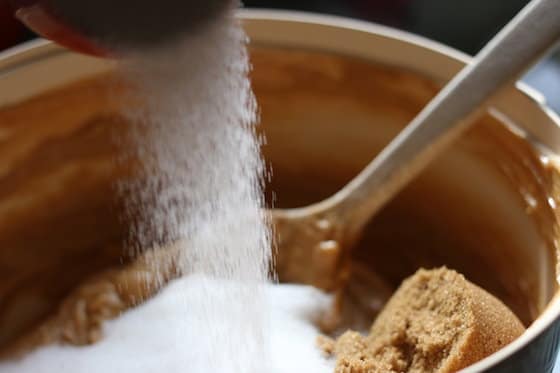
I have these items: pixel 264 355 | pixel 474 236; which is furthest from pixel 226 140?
pixel 474 236

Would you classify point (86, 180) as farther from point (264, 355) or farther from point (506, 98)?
point (506, 98)

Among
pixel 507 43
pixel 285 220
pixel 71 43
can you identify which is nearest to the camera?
pixel 71 43

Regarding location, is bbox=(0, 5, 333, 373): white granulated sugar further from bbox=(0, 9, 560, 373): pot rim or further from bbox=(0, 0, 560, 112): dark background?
bbox=(0, 0, 560, 112): dark background

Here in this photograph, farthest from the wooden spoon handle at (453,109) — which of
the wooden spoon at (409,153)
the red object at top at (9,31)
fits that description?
the red object at top at (9,31)

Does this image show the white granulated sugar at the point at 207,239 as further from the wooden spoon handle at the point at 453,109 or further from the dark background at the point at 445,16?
the dark background at the point at 445,16

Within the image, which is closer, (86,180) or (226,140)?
(226,140)

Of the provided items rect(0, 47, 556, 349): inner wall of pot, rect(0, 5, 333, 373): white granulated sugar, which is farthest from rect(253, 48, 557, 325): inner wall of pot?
rect(0, 5, 333, 373): white granulated sugar

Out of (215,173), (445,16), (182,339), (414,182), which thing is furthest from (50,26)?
(445,16)
